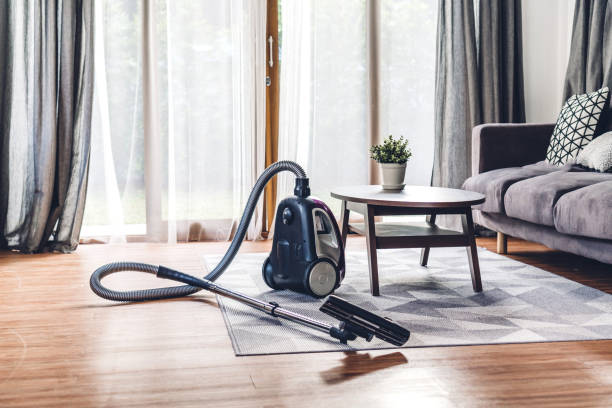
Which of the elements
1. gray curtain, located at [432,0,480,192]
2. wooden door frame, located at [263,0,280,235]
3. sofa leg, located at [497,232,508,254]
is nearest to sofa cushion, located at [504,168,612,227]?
sofa leg, located at [497,232,508,254]

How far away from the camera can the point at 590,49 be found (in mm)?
3836

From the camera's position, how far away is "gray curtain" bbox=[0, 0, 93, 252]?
356 centimetres

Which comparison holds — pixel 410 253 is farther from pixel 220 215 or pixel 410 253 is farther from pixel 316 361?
pixel 316 361

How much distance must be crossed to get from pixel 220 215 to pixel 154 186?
17.4 inches

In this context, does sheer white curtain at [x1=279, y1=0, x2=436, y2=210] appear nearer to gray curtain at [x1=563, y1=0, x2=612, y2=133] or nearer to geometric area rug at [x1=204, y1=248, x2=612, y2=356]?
gray curtain at [x1=563, y1=0, x2=612, y2=133]

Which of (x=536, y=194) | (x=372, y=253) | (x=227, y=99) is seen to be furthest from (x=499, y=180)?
(x=227, y=99)

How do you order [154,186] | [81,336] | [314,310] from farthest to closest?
[154,186] < [314,310] < [81,336]

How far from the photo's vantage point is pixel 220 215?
4.03 metres

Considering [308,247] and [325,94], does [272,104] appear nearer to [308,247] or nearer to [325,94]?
[325,94]

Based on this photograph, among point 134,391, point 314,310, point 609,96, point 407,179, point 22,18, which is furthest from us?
point 407,179

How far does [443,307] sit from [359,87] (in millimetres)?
2303

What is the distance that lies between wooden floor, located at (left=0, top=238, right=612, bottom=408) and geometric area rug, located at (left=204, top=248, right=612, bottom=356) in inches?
2.7

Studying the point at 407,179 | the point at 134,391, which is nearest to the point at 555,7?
the point at 407,179

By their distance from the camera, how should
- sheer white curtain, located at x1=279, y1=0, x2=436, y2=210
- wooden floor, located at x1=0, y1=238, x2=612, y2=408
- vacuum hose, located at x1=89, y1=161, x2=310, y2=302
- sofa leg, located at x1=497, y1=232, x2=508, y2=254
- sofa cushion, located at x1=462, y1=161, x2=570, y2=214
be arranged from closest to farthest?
1. wooden floor, located at x1=0, y1=238, x2=612, y2=408
2. vacuum hose, located at x1=89, y1=161, x2=310, y2=302
3. sofa cushion, located at x1=462, y1=161, x2=570, y2=214
4. sofa leg, located at x1=497, y1=232, x2=508, y2=254
5. sheer white curtain, located at x1=279, y1=0, x2=436, y2=210
